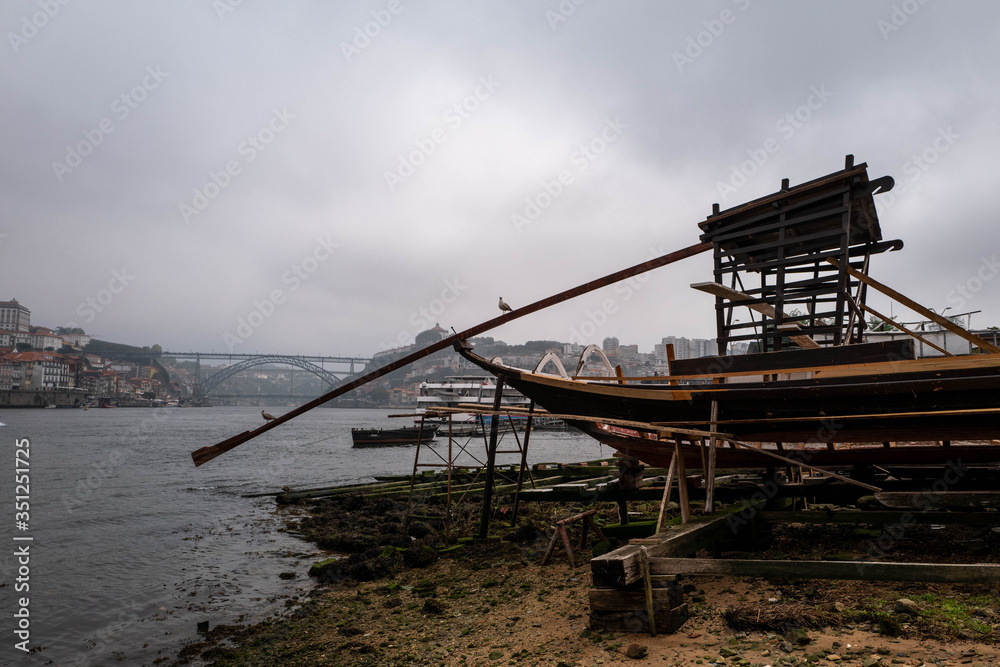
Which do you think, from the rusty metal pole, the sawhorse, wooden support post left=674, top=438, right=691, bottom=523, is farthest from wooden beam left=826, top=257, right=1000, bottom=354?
the rusty metal pole

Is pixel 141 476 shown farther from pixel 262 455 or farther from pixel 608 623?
pixel 608 623

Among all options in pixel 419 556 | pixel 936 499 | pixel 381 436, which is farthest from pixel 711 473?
pixel 381 436

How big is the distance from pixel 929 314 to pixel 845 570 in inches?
215

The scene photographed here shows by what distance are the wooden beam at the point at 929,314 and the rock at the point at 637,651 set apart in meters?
5.57

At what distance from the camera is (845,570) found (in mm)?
5074

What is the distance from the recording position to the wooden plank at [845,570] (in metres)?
4.71

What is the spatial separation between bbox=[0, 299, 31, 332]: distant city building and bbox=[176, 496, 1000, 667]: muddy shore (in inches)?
7988

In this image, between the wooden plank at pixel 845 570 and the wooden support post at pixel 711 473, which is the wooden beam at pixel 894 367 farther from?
the wooden plank at pixel 845 570

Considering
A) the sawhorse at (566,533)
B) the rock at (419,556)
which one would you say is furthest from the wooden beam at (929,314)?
the rock at (419,556)

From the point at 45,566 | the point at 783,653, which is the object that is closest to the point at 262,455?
the point at 45,566

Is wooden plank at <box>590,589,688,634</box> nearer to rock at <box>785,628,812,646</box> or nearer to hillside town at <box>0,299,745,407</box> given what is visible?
rock at <box>785,628,812,646</box>

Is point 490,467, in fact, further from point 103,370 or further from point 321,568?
point 103,370

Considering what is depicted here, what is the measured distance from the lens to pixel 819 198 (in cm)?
988

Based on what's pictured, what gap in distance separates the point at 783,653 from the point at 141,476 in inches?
1400
